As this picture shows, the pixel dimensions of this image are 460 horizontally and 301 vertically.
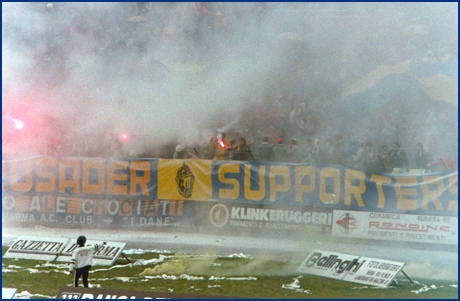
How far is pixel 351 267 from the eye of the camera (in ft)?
31.0

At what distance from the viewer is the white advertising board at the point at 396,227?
1009 cm

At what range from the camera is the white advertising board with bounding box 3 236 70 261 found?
34.7 feet

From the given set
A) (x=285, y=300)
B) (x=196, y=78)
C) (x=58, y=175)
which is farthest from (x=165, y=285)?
Answer: (x=196, y=78)

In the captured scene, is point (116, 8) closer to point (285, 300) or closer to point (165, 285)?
point (165, 285)

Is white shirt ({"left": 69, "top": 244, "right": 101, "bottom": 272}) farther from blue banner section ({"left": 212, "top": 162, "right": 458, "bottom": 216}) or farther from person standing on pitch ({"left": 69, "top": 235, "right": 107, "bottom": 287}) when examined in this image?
blue banner section ({"left": 212, "top": 162, "right": 458, "bottom": 216})

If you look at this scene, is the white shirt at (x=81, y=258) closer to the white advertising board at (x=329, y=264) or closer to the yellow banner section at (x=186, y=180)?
the yellow banner section at (x=186, y=180)

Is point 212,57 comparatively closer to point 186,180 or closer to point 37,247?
point 186,180

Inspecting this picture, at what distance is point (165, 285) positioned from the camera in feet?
30.9

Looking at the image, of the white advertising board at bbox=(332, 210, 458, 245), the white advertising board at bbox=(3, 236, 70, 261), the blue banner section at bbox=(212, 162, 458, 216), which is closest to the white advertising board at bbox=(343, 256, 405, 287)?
the white advertising board at bbox=(332, 210, 458, 245)

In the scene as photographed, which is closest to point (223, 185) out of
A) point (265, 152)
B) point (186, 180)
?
point (186, 180)

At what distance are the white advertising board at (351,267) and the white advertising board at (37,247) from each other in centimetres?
408

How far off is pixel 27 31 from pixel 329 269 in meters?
7.91

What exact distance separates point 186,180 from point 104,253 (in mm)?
2042

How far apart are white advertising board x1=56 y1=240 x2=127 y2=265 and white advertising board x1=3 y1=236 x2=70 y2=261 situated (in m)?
0.12
